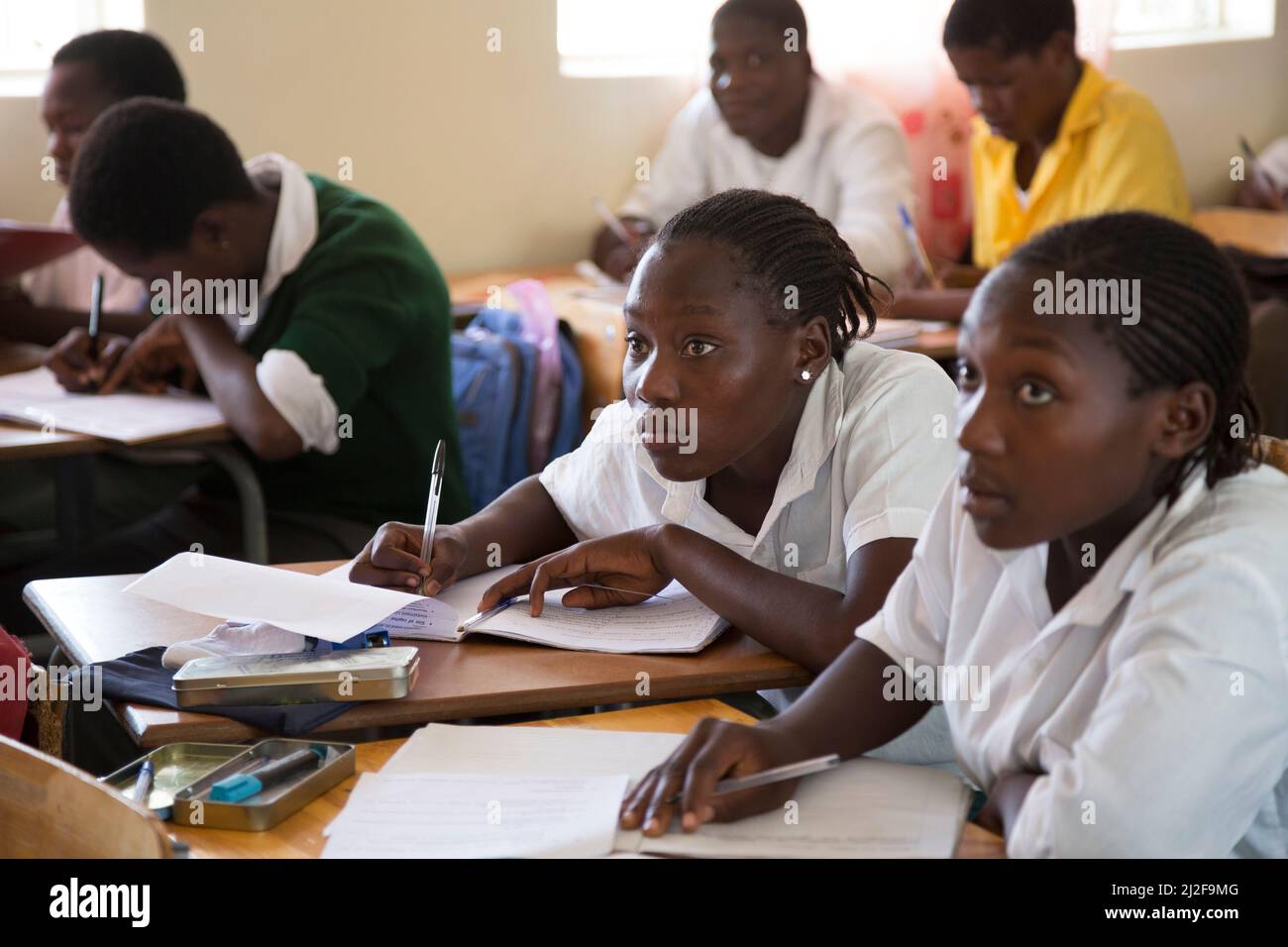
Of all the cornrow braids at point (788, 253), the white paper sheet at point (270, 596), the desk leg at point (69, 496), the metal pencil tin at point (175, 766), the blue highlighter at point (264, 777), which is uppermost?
the cornrow braids at point (788, 253)

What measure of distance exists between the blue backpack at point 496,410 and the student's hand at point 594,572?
58.3 inches

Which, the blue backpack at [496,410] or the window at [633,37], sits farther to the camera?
the window at [633,37]

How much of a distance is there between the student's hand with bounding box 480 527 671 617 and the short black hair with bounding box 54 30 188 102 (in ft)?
6.93

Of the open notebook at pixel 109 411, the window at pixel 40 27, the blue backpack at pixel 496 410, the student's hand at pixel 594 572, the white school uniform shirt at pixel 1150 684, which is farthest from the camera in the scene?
the window at pixel 40 27

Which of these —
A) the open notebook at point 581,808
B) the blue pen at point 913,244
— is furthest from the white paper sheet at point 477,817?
the blue pen at point 913,244

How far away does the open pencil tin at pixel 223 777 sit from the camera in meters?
1.07

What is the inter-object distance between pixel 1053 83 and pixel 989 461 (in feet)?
8.61

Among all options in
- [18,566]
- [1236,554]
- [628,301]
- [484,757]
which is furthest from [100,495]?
[1236,554]

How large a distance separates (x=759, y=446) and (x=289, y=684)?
59 cm

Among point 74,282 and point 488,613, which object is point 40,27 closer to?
point 74,282

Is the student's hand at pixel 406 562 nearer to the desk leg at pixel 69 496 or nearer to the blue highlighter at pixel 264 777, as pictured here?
the blue highlighter at pixel 264 777

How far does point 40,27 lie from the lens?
147 inches

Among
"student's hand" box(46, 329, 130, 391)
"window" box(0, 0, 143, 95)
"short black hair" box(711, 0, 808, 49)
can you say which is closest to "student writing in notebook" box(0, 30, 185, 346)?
"student's hand" box(46, 329, 130, 391)
